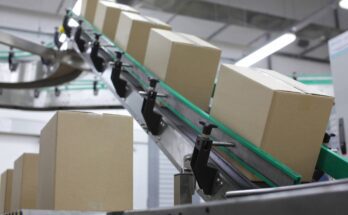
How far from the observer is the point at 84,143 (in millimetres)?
1683

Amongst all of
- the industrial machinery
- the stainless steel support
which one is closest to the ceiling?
the industrial machinery

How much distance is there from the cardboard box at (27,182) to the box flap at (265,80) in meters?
1.20

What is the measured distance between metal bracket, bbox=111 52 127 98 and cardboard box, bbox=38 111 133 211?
376 mm

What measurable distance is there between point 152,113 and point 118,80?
18.0 inches

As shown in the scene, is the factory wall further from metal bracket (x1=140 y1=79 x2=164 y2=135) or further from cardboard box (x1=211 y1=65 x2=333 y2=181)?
cardboard box (x1=211 y1=65 x2=333 y2=181)

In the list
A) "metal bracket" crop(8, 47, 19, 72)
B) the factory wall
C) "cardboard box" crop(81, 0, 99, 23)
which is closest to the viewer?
"cardboard box" crop(81, 0, 99, 23)

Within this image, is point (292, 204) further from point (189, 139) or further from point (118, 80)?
point (118, 80)

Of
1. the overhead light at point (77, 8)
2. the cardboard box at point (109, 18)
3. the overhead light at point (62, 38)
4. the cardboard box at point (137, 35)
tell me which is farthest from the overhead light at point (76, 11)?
the cardboard box at point (137, 35)

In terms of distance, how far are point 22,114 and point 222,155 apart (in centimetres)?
470

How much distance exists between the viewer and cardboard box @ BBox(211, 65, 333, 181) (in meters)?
1.33

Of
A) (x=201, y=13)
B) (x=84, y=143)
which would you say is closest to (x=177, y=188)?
(x=84, y=143)

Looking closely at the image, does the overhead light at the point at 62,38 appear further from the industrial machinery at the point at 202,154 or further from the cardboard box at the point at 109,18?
the industrial machinery at the point at 202,154

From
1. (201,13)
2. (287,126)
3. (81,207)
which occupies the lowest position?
(81,207)

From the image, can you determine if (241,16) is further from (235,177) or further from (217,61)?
(235,177)
